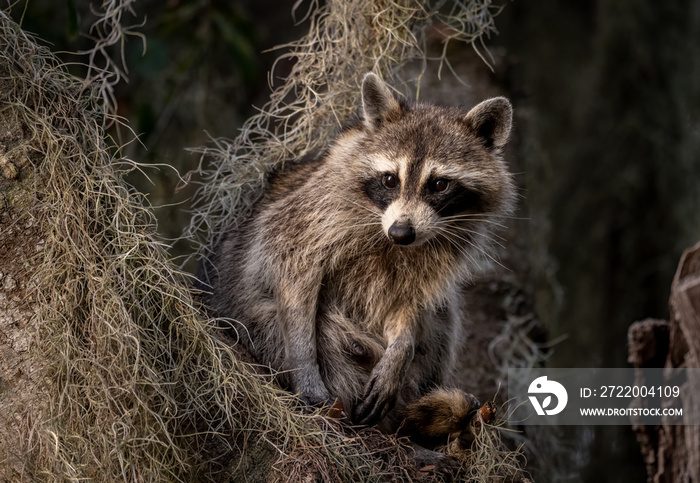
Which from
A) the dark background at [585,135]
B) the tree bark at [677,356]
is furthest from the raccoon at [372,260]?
the dark background at [585,135]

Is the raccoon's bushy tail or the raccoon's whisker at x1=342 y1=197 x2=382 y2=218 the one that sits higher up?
the raccoon's whisker at x1=342 y1=197 x2=382 y2=218

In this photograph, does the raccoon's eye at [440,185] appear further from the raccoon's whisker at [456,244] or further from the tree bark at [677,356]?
the tree bark at [677,356]

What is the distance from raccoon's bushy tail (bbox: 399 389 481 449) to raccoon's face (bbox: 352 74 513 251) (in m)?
0.78

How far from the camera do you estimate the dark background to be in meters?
6.71

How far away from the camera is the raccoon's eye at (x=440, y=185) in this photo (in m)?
3.83

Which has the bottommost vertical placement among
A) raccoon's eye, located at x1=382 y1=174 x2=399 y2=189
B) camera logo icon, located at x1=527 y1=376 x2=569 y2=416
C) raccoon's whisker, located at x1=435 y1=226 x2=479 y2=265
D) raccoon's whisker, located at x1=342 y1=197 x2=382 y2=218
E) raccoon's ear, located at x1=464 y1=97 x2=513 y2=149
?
camera logo icon, located at x1=527 y1=376 x2=569 y2=416

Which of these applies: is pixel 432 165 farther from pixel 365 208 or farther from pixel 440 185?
pixel 365 208

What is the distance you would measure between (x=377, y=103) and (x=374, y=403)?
1530mm

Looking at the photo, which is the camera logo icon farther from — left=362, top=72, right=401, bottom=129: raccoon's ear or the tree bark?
left=362, top=72, right=401, bottom=129: raccoon's ear

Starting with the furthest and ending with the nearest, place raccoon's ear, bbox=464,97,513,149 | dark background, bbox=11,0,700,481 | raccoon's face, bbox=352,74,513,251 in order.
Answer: dark background, bbox=11,0,700,481 < raccoon's ear, bbox=464,97,513,149 < raccoon's face, bbox=352,74,513,251

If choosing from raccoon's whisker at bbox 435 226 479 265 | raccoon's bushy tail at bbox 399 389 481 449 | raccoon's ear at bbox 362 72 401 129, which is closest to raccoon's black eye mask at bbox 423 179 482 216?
raccoon's whisker at bbox 435 226 479 265

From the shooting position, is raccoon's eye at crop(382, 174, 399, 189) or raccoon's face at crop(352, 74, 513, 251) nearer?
raccoon's face at crop(352, 74, 513, 251)

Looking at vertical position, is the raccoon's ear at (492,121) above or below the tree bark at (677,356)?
above

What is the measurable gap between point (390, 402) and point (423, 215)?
3.13 ft
